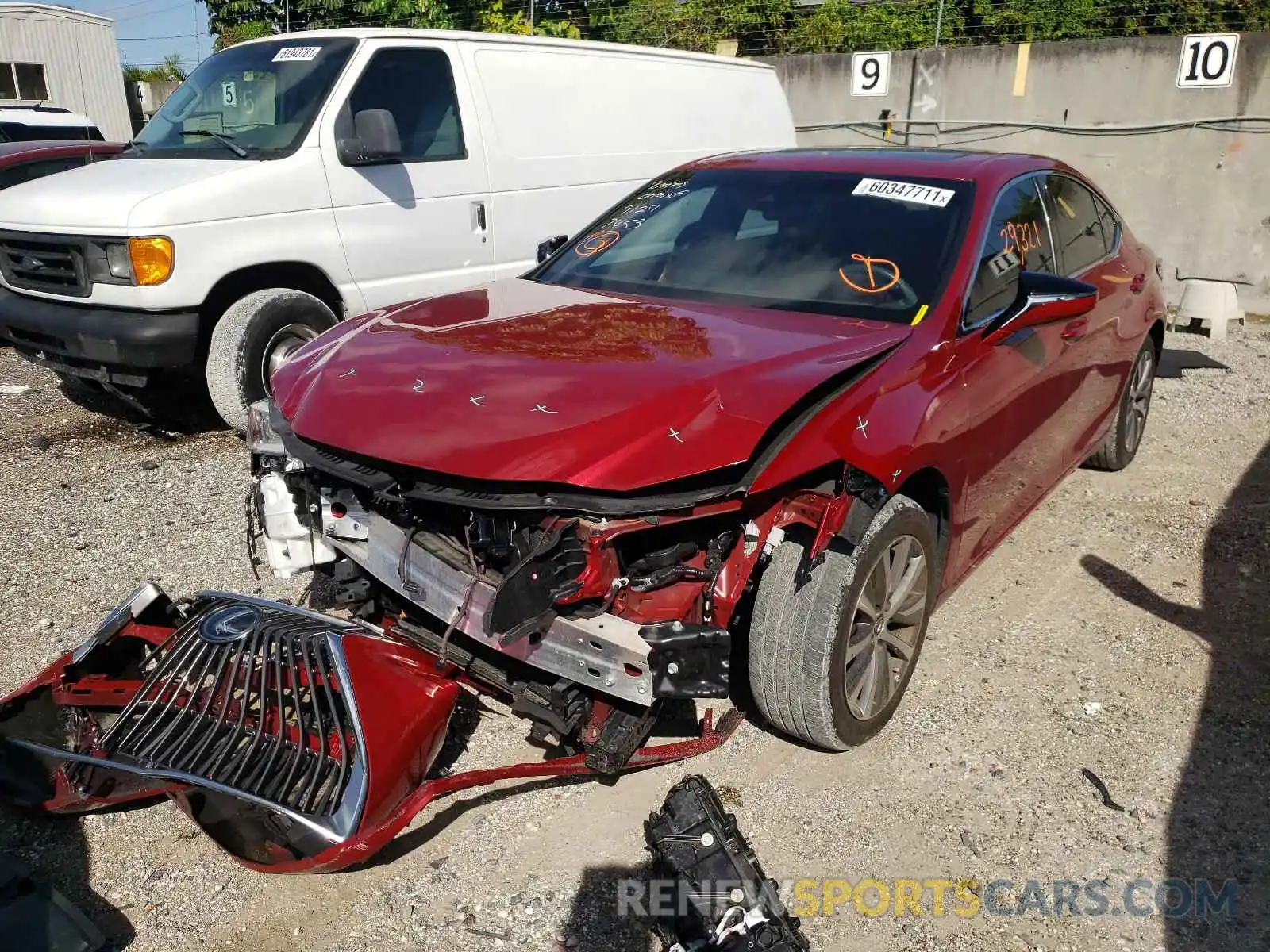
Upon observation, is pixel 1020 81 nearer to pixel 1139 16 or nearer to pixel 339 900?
pixel 1139 16

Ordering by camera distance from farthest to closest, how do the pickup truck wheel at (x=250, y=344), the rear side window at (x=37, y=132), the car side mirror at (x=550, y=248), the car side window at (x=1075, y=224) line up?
the rear side window at (x=37, y=132)
the pickup truck wheel at (x=250, y=344)
the car side mirror at (x=550, y=248)
the car side window at (x=1075, y=224)

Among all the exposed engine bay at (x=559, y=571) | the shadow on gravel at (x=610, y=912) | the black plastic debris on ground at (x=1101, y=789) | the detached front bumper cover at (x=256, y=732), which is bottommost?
the black plastic debris on ground at (x=1101, y=789)

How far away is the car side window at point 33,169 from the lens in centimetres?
852

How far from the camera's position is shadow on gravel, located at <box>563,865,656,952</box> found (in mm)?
2557

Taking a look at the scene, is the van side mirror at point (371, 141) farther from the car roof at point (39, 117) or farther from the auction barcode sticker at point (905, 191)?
the car roof at point (39, 117)

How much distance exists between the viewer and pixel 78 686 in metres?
3.06

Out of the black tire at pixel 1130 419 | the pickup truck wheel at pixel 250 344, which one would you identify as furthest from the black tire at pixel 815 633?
the pickup truck wheel at pixel 250 344

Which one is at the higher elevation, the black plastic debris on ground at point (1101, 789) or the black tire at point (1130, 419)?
the black tire at point (1130, 419)

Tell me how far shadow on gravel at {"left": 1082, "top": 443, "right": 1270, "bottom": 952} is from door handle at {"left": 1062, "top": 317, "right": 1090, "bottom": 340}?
3.59 feet

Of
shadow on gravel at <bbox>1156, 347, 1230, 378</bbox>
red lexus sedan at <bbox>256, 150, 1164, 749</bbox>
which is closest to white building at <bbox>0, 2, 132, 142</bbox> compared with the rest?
shadow on gravel at <bbox>1156, 347, 1230, 378</bbox>

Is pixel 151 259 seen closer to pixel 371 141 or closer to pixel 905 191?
pixel 371 141

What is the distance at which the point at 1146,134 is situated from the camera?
10273 mm

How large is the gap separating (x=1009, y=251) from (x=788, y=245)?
81 centimetres

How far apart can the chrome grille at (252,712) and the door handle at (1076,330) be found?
298 cm
